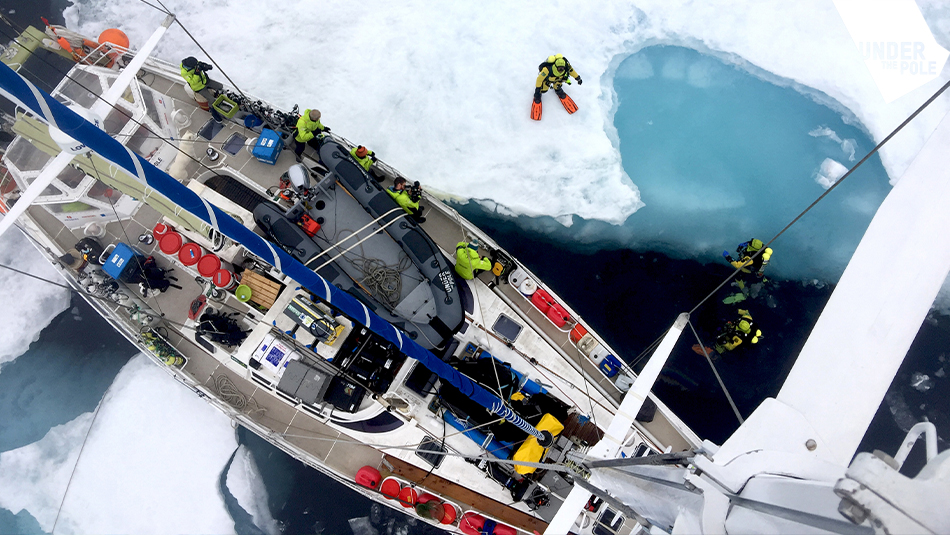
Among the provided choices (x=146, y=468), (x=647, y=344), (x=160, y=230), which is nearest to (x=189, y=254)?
(x=160, y=230)

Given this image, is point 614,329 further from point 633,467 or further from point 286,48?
point 286,48

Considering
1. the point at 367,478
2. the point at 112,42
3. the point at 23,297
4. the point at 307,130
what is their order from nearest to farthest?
the point at 367,478 → the point at 307,130 → the point at 112,42 → the point at 23,297

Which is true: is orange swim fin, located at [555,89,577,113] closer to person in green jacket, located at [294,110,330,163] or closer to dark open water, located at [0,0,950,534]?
dark open water, located at [0,0,950,534]

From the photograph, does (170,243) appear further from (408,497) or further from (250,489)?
(408,497)

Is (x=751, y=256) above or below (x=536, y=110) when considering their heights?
below

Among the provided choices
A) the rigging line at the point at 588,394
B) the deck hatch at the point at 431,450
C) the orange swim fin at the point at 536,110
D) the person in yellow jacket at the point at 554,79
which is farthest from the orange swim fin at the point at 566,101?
the deck hatch at the point at 431,450
